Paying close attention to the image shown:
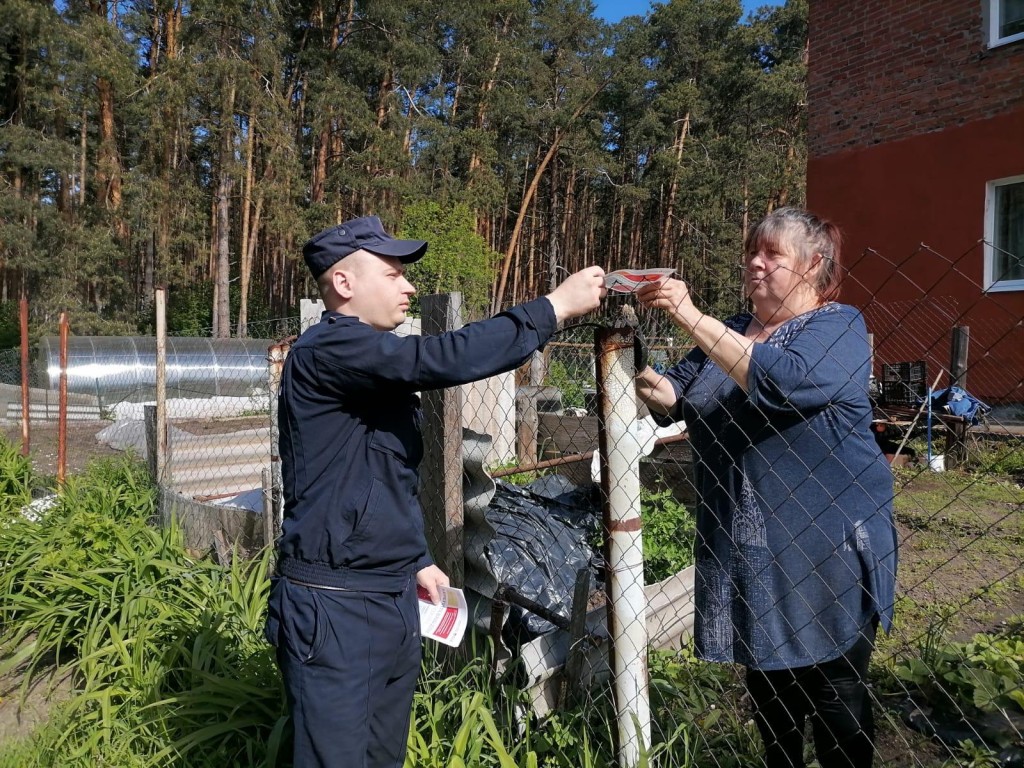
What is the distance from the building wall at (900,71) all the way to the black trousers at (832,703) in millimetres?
9381

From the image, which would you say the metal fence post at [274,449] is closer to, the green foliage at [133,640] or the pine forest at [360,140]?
the green foliage at [133,640]

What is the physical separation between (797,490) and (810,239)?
57cm

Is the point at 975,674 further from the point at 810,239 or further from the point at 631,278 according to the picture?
the point at 631,278

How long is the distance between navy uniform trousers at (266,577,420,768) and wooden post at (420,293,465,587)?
2.19 feet

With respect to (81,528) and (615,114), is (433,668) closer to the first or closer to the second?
(81,528)

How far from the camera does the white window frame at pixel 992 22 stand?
8445 mm

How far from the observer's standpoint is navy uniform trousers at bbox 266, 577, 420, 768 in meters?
1.61

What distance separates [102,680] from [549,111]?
2912cm

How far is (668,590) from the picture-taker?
2.78 meters

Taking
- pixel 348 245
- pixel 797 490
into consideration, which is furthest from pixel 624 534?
pixel 348 245

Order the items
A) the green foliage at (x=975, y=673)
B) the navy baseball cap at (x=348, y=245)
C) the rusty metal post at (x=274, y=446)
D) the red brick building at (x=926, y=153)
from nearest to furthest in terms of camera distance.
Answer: the navy baseball cap at (x=348, y=245) → the green foliage at (x=975, y=673) → the rusty metal post at (x=274, y=446) → the red brick building at (x=926, y=153)

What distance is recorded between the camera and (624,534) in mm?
1792

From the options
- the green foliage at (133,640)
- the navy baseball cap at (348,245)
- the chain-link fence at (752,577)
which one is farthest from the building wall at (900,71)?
the green foliage at (133,640)

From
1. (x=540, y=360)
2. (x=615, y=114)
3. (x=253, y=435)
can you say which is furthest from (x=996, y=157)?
(x=615, y=114)
